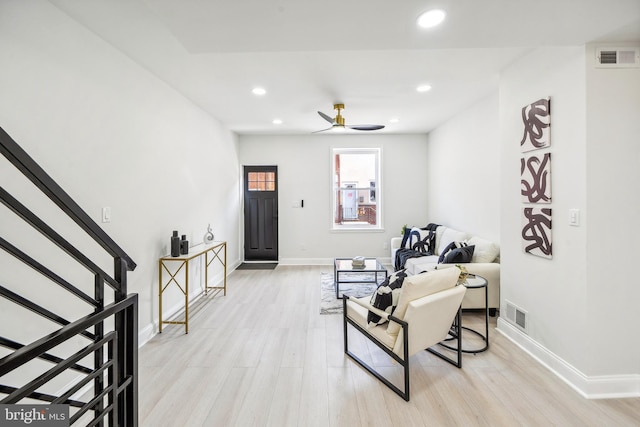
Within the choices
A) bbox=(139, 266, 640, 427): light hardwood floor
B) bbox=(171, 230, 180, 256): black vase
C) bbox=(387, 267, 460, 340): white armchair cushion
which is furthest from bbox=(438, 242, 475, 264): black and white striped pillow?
bbox=(171, 230, 180, 256): black vase

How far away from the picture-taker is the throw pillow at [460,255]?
3.49 metres

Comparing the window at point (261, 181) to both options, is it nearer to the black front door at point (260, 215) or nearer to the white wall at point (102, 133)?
the black front door at point (260, 215)

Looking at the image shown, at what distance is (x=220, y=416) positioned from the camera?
188 cm

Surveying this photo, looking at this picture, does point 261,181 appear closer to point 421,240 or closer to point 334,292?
point 334,292

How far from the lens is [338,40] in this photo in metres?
2.03

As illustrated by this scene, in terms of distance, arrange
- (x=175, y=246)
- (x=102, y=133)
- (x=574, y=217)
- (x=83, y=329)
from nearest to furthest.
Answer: (x=83, y=329) → (x=574, y=217) → (x=102, y=133) → (x=175, y=246)

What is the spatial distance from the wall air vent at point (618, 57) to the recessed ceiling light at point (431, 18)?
4.04 feet

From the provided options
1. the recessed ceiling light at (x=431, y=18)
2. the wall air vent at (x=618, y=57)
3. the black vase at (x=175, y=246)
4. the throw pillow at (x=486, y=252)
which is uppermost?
the recessed ceiling light at (x=431, y=18)

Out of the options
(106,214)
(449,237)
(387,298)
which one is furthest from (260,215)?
(387,298)

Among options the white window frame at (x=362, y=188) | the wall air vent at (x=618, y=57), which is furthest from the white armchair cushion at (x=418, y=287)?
the white window frame at (x=362, y=188)

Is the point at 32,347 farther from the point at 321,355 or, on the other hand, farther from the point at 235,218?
the point at 235,218

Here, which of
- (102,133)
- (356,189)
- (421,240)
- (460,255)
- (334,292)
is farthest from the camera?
(356,189)

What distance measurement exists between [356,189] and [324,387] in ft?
14.9

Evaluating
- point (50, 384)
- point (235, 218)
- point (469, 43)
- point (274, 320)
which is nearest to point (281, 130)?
point (235, 218)
